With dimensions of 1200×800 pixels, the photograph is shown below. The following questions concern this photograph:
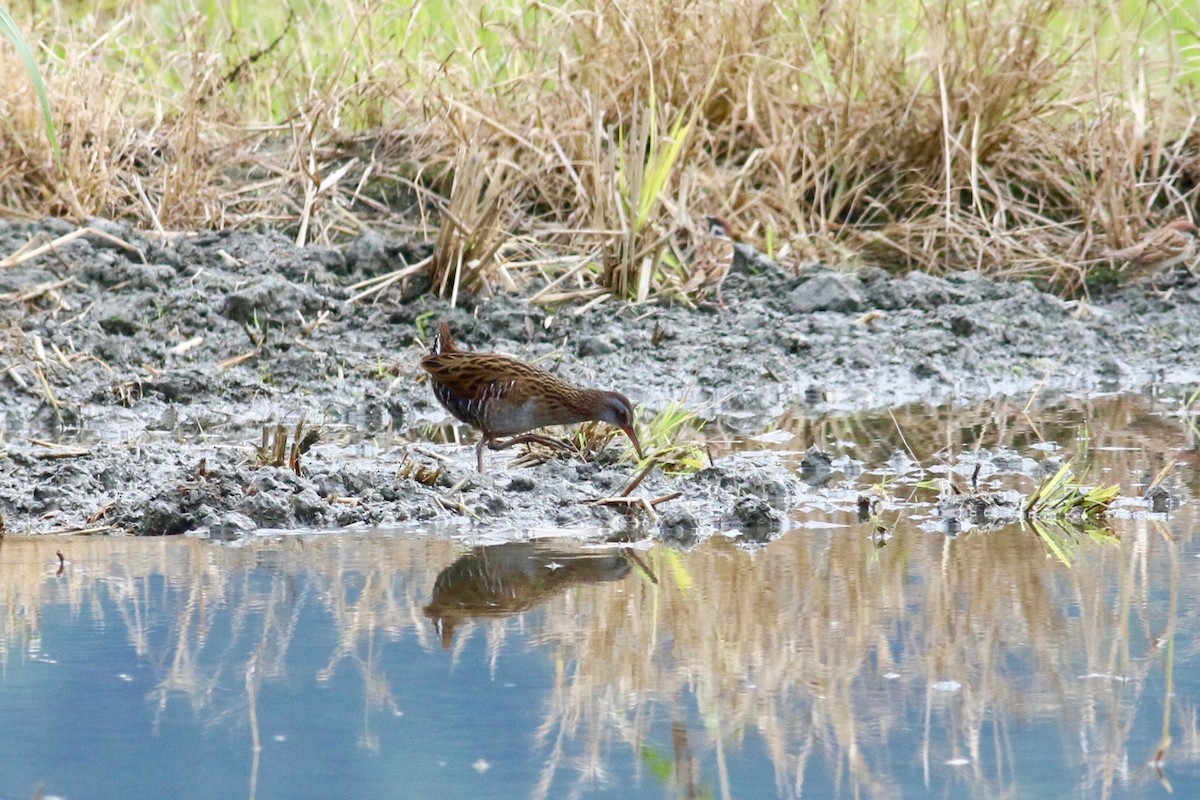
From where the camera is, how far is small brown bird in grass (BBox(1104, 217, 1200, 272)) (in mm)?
8969

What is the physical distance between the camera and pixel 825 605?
Result: 4129mm

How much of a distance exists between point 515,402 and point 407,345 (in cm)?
221

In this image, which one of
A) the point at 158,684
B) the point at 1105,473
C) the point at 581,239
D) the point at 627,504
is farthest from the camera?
the point at 581,239

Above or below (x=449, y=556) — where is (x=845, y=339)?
above

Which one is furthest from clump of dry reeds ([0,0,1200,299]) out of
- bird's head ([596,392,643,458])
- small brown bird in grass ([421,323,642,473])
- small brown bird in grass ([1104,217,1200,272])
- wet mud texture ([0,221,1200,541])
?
bird's head ([596,392,643,458])

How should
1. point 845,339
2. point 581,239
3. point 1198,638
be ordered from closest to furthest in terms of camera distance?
point 1198,638
point 845,339
point 581,239

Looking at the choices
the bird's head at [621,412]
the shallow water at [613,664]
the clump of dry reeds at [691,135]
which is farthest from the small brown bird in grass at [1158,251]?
the bird's head at [621,412]

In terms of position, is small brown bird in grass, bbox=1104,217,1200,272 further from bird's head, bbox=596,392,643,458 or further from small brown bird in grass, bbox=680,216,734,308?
bird's head, bbox=596,392,643,458

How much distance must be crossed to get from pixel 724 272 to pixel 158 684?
5.52 metres

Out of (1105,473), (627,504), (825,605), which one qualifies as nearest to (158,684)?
(825,605)

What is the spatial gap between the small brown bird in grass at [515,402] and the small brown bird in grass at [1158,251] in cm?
415

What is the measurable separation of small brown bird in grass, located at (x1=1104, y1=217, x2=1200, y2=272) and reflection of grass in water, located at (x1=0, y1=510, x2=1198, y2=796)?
170 inches

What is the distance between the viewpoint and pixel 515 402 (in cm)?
591

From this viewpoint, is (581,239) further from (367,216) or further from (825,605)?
(825,605)
